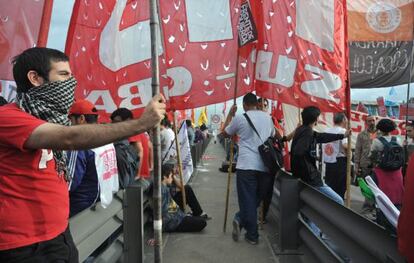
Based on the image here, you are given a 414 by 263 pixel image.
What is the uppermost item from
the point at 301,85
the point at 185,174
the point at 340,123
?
the point at 301,85

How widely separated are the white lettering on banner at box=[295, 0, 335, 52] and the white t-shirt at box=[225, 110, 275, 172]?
3.97ft

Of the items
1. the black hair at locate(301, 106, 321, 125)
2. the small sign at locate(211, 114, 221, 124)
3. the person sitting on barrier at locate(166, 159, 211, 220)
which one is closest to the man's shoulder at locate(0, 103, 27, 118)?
the black hair at locate(301, 106, 321, 125)

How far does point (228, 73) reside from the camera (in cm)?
612

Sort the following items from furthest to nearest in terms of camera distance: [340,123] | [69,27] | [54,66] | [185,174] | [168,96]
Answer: [185,174] → [340,123] → [168,96] → [69,27] → [54,66]

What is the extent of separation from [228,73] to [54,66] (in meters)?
4.16

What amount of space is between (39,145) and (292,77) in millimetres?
4382

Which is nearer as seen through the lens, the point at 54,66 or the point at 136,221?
the point at 54,66

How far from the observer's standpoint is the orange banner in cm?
952

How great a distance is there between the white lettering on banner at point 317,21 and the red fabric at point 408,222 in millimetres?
3611

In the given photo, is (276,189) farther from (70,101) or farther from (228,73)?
(70,101)

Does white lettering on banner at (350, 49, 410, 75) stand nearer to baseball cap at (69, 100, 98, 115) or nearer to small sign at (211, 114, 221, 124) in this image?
baseball cap at (69, 100, 98, 115)

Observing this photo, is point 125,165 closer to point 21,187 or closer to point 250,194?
point 250,194

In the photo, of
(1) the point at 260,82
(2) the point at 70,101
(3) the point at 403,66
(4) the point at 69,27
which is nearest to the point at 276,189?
(1) the point at 260,82

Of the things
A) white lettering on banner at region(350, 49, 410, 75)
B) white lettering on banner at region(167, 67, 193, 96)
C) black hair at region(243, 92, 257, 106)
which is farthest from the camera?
white lettering on banner at region(350, 49, 410, 75)
